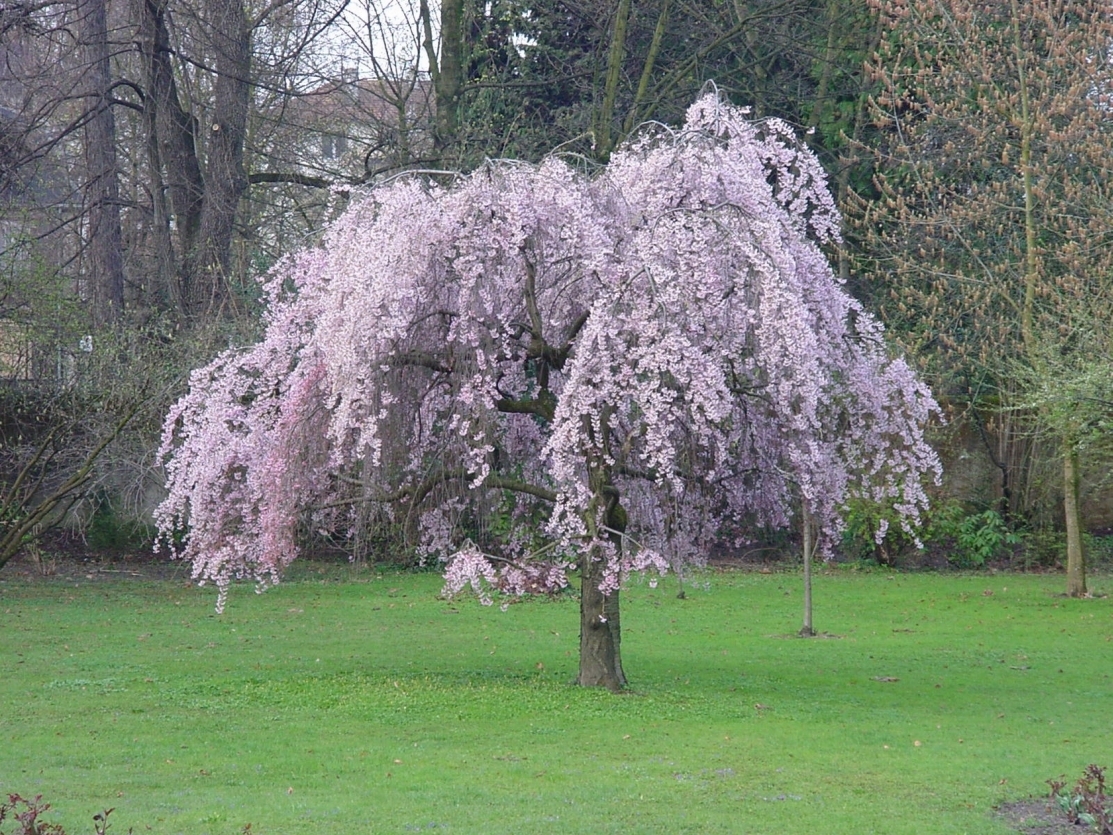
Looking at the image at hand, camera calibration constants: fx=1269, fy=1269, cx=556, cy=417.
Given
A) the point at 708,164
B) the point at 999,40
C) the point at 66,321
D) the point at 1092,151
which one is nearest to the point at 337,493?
the point at 708,164

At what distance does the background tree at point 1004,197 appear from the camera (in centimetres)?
1680

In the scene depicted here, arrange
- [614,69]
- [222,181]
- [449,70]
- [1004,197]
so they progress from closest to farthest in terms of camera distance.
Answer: [1004,197], [614,69], [222,181], [449,70]

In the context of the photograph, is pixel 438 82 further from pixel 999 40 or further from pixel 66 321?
pixel 999 40

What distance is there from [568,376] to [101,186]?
13489 mm

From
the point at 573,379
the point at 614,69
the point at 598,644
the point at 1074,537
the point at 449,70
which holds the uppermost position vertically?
the point at 449,70

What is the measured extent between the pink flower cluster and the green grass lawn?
1.16 metres

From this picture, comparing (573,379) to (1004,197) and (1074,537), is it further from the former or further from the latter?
(1004,197)

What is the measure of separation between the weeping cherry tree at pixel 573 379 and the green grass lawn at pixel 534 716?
43.7 inches

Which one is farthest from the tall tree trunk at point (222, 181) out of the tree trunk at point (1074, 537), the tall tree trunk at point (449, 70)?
the tree trunk at point (1074, 537)

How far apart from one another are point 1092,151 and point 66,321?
44.8 feet

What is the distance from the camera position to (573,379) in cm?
816

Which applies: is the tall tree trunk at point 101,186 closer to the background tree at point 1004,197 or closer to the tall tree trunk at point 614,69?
the tall tree trunk at point 614,69

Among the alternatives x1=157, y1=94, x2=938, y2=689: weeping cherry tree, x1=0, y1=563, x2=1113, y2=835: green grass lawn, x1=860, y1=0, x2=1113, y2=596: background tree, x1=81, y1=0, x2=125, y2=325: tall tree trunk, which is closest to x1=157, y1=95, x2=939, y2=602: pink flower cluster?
x1=157, y1=94, x2=938, y2=689: weeping cherry tree

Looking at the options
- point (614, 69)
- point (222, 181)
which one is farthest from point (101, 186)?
point (614, 69)
